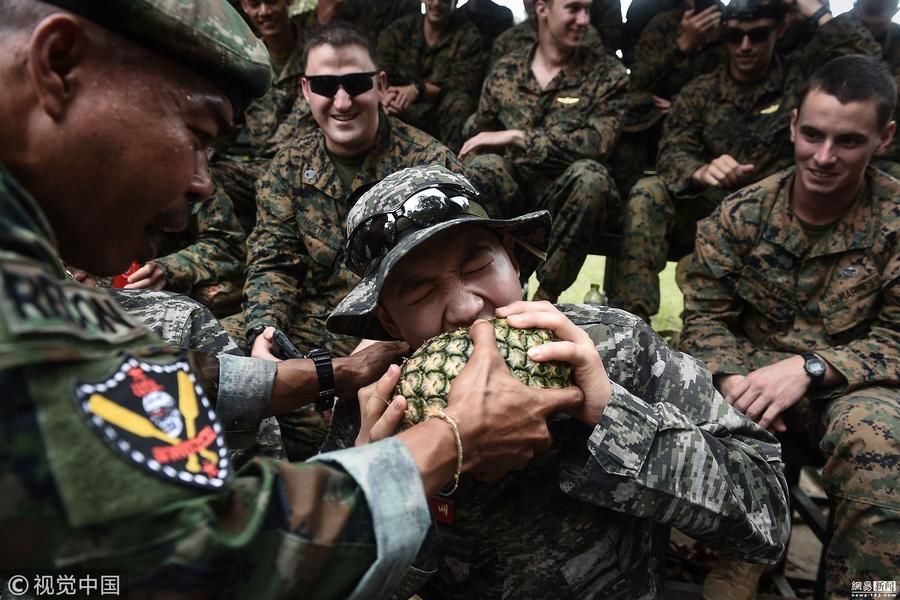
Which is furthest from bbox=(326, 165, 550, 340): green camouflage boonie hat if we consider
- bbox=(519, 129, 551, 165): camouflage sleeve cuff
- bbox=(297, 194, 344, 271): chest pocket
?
bbox=(519, 129, 551, 165): camouflage sleeve cuff

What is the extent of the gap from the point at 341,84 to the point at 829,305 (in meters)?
3.37

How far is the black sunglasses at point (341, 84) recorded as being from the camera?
4.54 m

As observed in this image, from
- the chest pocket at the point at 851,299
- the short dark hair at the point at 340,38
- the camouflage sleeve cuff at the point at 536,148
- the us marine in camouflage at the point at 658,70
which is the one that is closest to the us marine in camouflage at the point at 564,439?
the chest pocket at the point at 851,299

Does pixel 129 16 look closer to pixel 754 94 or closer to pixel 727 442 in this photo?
pixel 727 442

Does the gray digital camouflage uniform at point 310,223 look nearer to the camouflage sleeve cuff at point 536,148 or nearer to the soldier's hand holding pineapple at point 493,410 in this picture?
the camouflage sleeve cuff at point 536,148

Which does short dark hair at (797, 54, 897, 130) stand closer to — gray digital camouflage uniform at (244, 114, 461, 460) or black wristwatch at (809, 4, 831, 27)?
gray digital camouflage uniform at (244, 114, 461, 460)

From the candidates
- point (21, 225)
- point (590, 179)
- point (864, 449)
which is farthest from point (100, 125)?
point (590, 179)

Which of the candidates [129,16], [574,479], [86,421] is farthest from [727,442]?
[129,16]

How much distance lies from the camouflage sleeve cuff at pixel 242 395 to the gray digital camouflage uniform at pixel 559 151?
3012mm

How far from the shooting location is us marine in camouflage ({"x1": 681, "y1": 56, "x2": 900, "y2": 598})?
2.80 meters

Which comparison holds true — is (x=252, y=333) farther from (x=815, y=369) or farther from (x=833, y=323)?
(x=833, y=323)

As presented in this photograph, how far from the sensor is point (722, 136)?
18.3 ft

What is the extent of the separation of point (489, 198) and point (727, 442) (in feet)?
11.8

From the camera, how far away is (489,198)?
5305 mm
